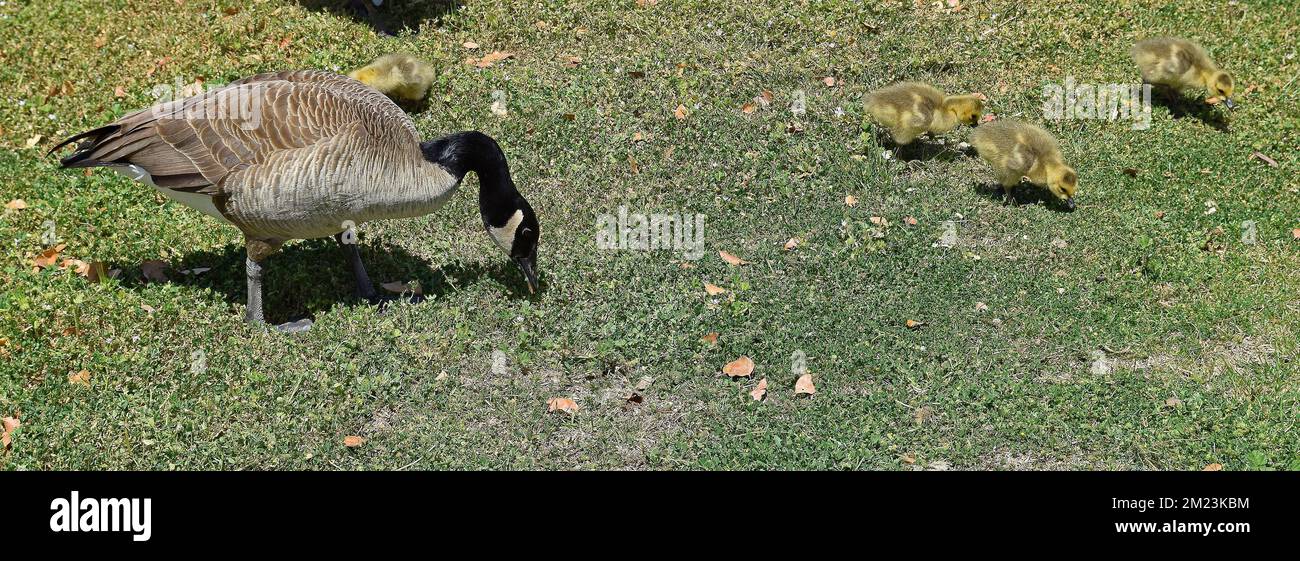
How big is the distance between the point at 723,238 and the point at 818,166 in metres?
1.20

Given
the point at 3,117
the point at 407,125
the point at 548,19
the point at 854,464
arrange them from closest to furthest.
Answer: the point at 854,464, the point at 407,125, the point at 3,117, the point at 548,19

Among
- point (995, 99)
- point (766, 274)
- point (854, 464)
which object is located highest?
point (995, 99)

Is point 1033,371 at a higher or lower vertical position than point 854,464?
higher

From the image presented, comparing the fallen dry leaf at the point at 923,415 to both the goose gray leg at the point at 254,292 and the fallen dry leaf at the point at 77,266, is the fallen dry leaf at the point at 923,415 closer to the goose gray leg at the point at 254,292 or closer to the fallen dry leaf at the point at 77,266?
the goose gray leg at the point at 254,292

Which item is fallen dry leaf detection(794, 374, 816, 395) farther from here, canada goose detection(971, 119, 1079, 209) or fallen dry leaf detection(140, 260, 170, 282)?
fallen dry leaf detection(140, 260, 170, 282)

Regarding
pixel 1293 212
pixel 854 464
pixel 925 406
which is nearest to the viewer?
pixel 854 464

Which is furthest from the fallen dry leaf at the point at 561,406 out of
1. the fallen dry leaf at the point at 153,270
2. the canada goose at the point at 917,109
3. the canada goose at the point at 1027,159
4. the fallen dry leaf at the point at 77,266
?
the canada goose at the point at 1027,159

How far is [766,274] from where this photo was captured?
24.0ft

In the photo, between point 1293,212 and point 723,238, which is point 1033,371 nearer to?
point 723,238

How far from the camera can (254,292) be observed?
22.0 feet

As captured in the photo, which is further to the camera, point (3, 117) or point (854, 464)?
point (3, 117)

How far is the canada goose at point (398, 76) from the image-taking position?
28.8 ft

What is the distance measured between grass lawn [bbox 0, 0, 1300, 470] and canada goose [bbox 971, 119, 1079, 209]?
0.25 m

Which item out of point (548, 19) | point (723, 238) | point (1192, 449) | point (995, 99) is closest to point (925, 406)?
point (1192, 449)
